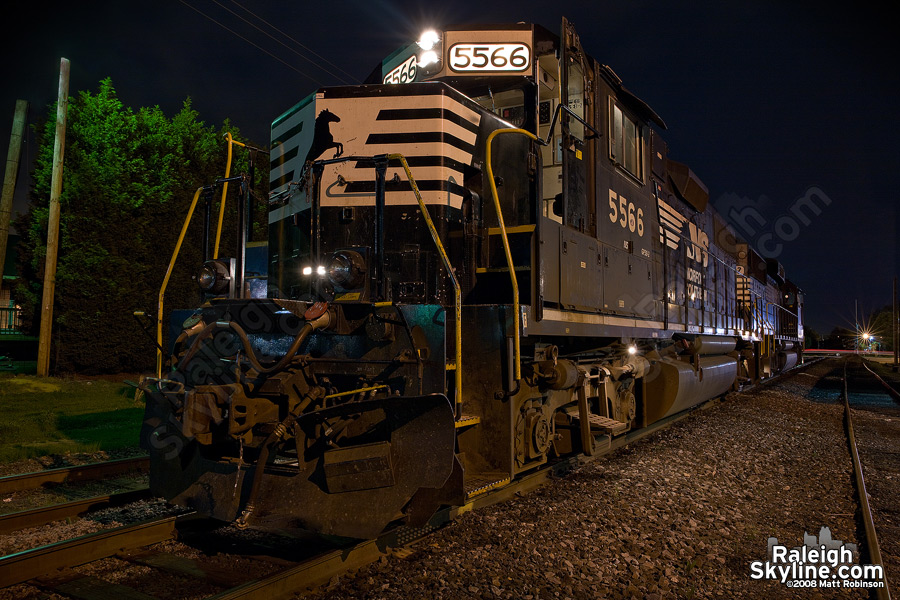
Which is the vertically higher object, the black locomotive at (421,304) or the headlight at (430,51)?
the headlight at (430,51)

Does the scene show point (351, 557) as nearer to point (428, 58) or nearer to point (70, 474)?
point (70, 474)

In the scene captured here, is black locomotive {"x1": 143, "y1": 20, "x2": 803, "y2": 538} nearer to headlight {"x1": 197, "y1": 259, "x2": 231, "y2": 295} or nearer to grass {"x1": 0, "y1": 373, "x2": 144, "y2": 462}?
headlight {"x1": 197, "y1": 259, "x2": 231, "y2": 295}

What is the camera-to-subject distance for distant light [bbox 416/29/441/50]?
518cm

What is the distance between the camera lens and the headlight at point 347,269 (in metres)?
3.48

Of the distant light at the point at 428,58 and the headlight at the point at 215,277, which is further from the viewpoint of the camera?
the distant light at the point at 428,58

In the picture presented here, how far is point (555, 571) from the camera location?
3242mm

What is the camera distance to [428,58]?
5.22 meters

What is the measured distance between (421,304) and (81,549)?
237cm

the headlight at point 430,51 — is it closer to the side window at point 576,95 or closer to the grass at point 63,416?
the side window at point 576,95

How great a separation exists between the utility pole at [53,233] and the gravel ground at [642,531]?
11148 mm

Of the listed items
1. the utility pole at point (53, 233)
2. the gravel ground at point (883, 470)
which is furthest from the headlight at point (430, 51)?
the utility pole at point (53, 233)

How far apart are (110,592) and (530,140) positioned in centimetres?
400

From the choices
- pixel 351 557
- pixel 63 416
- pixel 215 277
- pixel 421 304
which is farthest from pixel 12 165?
pixel 351 557

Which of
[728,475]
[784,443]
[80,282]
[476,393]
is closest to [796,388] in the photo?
[784,443]
